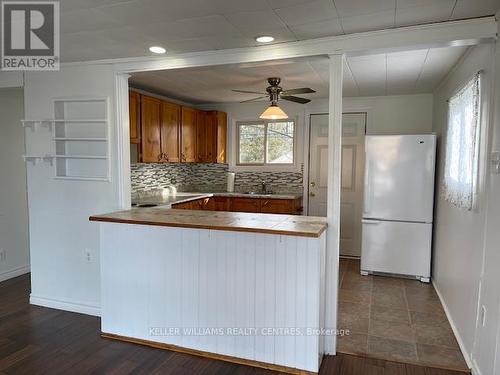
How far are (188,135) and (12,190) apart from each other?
7.35 ft

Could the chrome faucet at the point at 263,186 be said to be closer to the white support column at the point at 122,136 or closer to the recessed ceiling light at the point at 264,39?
the white support column at the point at 122,136

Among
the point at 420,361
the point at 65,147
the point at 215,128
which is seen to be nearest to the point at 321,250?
the point at 420,361

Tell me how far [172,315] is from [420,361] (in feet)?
5.86

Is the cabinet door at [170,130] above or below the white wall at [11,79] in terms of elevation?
below

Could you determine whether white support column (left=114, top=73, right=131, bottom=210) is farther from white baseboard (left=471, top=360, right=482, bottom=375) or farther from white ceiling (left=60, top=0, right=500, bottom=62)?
white baseboard (left=471, top=360, right=482, bottom=375)

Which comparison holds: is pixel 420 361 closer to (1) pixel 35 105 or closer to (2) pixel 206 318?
(2) pixel 206 318

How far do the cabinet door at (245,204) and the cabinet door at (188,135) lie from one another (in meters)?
0.88

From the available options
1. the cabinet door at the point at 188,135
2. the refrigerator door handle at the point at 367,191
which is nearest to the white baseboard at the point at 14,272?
the cabinet door at the point at 188,135

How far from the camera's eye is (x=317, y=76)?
362cm

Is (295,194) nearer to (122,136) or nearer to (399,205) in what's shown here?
(399,205)

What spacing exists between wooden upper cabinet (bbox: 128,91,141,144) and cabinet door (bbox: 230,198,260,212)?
63.8 inches

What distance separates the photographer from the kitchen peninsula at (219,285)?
229 centimetres

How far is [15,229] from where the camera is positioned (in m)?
4.20

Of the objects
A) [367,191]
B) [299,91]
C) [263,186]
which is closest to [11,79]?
[299,91]
